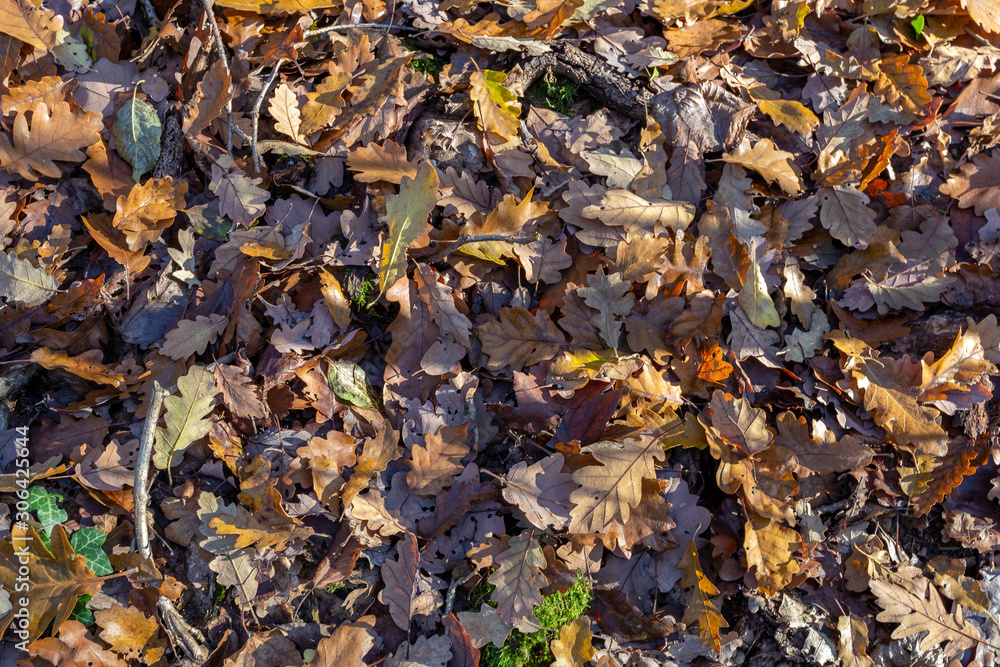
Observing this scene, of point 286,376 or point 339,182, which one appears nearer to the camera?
point 286,376

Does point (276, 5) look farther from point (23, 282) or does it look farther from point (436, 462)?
point (436, 462)

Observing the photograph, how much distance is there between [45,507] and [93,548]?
27 cm

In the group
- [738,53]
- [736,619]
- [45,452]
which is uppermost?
[738,53]

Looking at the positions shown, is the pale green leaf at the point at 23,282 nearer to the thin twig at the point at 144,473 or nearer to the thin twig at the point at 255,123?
the thin twig at the point at 144,473

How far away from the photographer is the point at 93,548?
233 centimetres

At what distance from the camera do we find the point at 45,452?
245cm

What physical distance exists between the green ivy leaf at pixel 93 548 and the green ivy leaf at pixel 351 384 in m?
→ 1.09

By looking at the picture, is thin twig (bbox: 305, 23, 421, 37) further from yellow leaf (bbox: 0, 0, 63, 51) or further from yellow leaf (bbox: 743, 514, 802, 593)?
yellow leaf (bbox: 743, 514, 802, 593)

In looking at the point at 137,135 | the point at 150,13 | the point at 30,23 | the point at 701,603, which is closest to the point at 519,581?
the point at 701,603

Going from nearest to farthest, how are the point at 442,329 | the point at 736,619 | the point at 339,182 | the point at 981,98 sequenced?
the point at 736,619
the point at 442,329
the point at 339,182
the point at 981,98

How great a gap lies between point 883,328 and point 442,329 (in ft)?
6.76

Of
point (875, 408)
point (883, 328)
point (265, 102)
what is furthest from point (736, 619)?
point (265, 102)

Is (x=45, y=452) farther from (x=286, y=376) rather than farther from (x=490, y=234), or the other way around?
(x=490, y=234)

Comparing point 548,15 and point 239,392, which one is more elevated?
point 548,15
